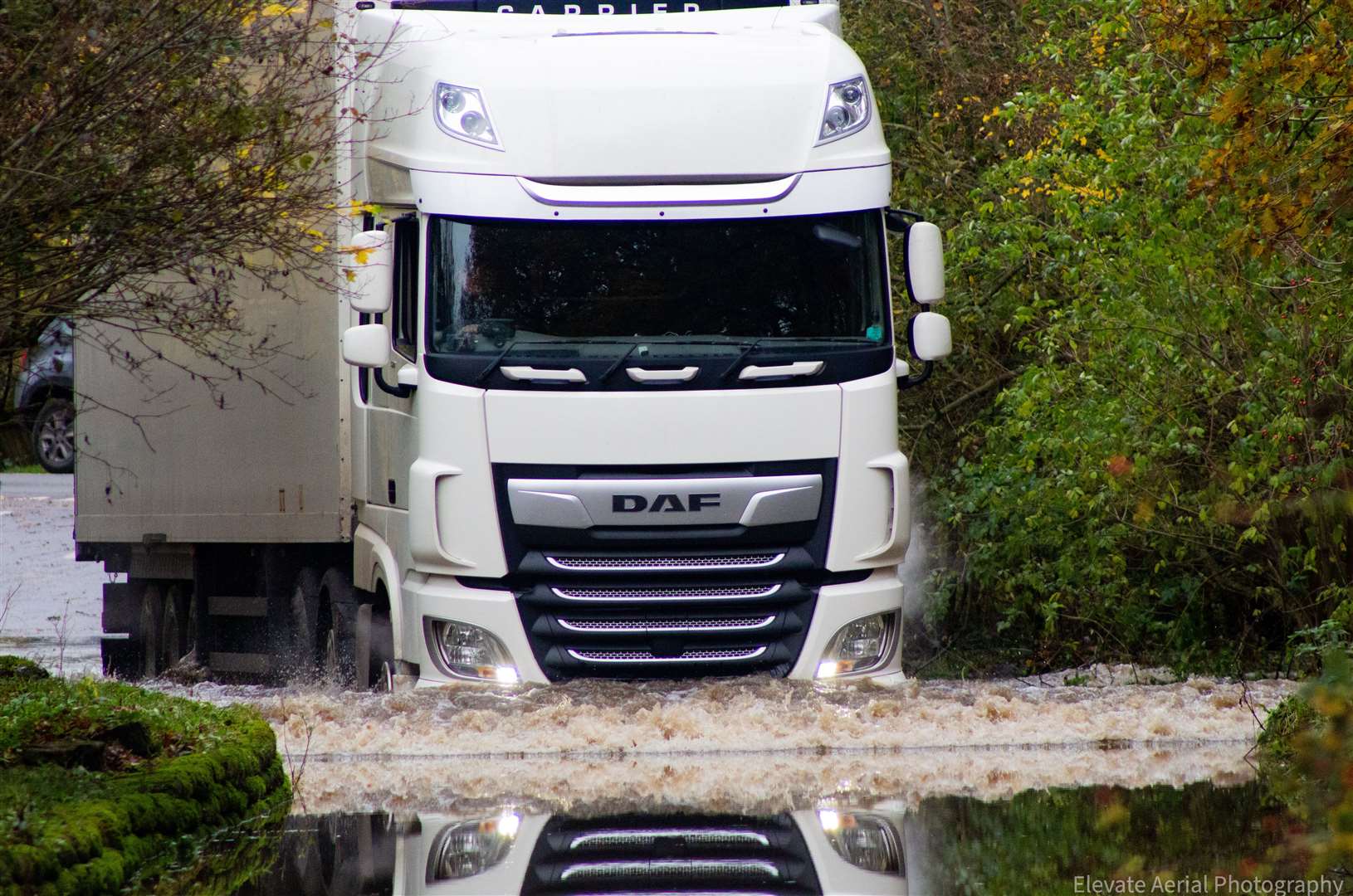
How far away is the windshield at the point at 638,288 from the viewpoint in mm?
11234

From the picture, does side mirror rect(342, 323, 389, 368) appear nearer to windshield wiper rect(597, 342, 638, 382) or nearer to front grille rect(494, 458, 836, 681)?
front grille rect(494, 458, 836, 681)

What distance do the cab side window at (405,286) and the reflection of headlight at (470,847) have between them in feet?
13.1

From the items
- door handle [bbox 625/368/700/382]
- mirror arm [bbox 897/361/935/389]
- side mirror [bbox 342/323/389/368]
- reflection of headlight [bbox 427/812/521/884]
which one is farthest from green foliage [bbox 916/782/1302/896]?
side mirror [bbox 342/323/389/368]

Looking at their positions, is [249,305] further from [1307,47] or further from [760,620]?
[1307,47]

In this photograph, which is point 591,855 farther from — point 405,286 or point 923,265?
point 923,265

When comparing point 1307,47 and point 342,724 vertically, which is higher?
point 1307,47

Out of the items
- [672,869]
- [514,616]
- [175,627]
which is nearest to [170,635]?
[175,627]

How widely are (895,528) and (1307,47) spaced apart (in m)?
3.07

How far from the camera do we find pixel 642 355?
36.5 feet

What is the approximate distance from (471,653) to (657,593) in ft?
3.19

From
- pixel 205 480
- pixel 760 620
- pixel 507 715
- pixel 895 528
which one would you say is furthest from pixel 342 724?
pixel 205 480

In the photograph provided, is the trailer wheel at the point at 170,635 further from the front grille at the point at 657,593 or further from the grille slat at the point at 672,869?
the grille slat at the point at 672,869

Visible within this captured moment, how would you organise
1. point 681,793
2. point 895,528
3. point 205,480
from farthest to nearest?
1. point 205,480
2. point 895,528
3. point 681,793

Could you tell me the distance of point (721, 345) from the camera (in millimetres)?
11227
